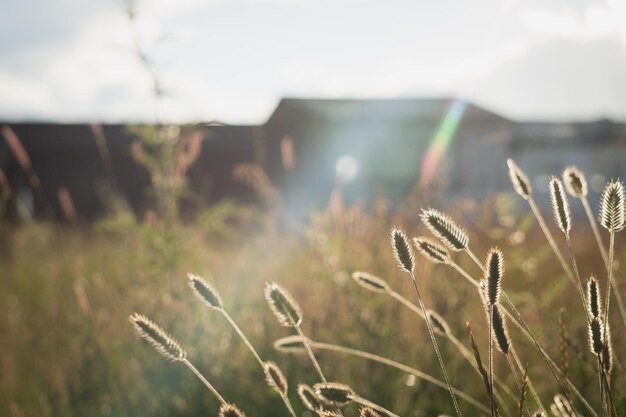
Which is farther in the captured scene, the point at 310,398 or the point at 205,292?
the point at 310,398

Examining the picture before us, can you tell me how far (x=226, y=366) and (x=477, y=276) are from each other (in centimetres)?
199

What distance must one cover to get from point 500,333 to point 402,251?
0.67 ft

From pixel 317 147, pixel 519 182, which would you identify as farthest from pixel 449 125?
pixel 519 182

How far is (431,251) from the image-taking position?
1124mm

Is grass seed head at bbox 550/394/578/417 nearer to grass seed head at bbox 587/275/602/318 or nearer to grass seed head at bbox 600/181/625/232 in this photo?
grass seed head at bbox 587/275/602/318

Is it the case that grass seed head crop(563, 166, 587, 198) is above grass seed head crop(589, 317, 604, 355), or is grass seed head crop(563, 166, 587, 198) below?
above

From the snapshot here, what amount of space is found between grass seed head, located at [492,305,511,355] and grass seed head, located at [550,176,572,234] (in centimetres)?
21

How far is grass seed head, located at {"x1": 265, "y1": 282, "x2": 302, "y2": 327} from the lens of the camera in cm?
110

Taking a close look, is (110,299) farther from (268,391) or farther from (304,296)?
(268,391)

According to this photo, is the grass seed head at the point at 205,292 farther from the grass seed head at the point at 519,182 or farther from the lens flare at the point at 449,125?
the lens flare at the point at 449,125

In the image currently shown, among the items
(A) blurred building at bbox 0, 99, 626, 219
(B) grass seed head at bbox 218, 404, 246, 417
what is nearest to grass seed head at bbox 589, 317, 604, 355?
(B) grass seed head at bbox 218, 404, 246, 417

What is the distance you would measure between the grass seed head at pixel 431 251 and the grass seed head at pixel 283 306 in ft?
0.80

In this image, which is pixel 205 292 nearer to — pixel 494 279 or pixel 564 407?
pixel 494 279

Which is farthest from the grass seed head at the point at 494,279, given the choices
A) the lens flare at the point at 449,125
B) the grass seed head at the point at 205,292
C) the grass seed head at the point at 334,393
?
the lens flare at the point at 449,125
